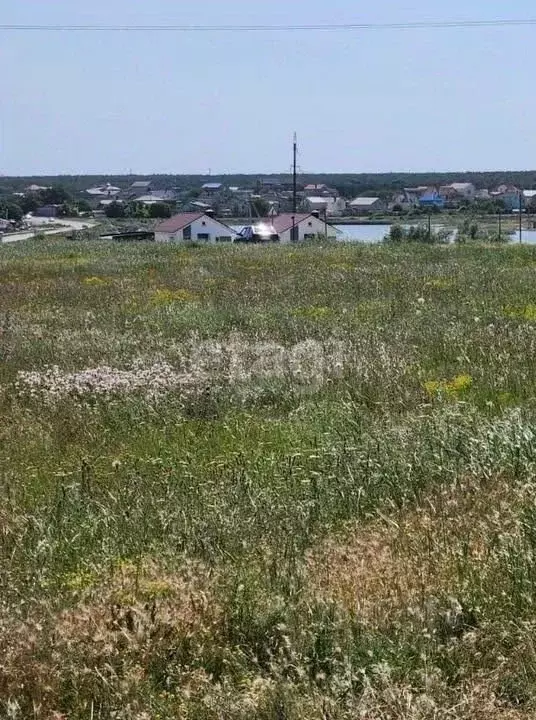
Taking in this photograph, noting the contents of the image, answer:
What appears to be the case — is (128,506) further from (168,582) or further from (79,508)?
(168,582)

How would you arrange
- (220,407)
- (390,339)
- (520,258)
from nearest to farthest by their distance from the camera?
(220,407), (390,339), (520,258)

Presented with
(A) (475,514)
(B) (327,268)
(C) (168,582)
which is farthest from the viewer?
(B) (327,268)

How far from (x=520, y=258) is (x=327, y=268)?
23.2 feet

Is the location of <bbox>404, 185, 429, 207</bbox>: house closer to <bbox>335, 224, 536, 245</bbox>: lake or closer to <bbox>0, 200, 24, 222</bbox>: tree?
<bbox>335, 224, 536, 245</bbox>: lake

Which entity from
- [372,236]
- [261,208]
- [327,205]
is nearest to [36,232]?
[372,236]

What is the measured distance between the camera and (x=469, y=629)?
3.98 metres

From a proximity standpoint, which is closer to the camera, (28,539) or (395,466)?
(28,539)

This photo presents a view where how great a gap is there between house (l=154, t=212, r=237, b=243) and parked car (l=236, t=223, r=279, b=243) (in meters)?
3.08

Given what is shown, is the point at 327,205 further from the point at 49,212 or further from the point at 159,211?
the point at 49,212

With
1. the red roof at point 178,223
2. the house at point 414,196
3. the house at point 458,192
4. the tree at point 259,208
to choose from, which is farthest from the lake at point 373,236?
the house at point 458,192

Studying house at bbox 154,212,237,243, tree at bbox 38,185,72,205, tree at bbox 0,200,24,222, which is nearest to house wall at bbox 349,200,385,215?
tree at bbox 38,185,72,205

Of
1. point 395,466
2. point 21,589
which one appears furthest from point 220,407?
point 21,589

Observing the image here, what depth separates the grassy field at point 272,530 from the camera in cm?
372

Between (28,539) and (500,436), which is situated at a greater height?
(500,436)
